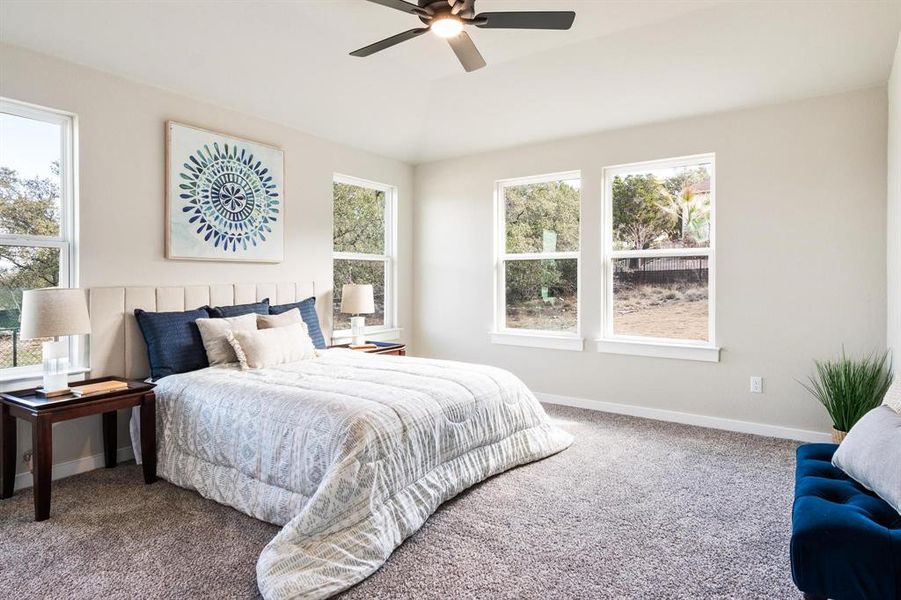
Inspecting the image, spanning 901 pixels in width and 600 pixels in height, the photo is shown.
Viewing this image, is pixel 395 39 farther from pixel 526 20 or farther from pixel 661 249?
pixel 661 249

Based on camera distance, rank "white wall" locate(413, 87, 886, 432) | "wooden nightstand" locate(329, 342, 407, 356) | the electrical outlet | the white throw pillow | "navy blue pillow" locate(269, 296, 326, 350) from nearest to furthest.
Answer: the white throw pillow
"white wall" locate(413, 87, 886, 432)
the electrical outlet
"navy blue pillow" locate(269, 296, 326, 350)
"wooden nightstand" locate(329, 342, 407, 356)

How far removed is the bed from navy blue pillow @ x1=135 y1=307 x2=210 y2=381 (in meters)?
0.15

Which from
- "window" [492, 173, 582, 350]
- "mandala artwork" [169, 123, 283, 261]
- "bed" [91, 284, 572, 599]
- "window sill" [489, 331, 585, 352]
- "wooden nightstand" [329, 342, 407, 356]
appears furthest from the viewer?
"window" [492, 173, 582, 350]

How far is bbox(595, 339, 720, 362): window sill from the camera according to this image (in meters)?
4.22

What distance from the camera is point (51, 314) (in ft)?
8.92

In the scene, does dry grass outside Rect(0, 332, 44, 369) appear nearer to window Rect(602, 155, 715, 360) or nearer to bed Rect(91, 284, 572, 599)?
bed Rect(91, 284, 572, 599)

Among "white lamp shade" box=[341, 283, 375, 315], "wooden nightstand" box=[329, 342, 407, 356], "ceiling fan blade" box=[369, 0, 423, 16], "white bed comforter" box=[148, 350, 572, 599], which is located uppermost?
"ceiling fan blade" box=[369, 0, 423, 16]

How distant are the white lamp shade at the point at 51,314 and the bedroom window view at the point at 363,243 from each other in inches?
93.5

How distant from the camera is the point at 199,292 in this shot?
387cm

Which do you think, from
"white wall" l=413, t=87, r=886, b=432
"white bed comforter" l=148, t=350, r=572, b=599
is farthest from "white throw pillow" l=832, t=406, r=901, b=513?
"white wall" l=413, t=87, r=886, b=432

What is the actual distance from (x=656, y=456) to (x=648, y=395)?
1.08 metres

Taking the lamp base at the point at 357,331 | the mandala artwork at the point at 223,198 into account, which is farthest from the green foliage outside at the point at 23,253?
the lamp base at the point at 357,331

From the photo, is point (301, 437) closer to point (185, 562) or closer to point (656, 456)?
point (185, 562)

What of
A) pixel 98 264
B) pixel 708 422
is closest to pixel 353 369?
pixel 98 264
